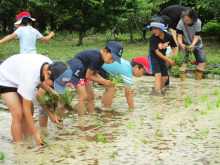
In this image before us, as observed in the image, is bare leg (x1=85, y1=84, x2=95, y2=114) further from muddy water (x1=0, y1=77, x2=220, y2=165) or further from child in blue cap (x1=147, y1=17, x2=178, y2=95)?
child in blue cap (x1=147, y1=17, x2=178, y2=95)

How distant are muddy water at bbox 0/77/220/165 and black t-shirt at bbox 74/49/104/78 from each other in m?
0.80

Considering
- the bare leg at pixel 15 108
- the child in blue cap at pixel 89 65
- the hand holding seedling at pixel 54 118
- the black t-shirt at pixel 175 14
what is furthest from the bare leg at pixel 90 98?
the black t-shirt at pixel 175 14

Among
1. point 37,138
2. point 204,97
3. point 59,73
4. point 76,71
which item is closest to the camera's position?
point 59,73

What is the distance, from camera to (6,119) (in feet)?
17.9

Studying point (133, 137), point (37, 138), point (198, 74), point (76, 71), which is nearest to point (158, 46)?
point (198, 74)

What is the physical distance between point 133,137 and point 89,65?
1430 mm

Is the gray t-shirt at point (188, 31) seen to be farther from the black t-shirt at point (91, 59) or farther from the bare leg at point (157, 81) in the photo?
the black t-shirt at point (91, 59)

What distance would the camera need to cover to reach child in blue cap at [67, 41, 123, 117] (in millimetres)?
5027

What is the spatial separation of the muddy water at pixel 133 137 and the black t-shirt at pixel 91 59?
803 millimetres

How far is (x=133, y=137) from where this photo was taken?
14.4 feet

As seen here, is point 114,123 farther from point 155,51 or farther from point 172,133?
point 155,51

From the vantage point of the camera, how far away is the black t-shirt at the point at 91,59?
206 inches

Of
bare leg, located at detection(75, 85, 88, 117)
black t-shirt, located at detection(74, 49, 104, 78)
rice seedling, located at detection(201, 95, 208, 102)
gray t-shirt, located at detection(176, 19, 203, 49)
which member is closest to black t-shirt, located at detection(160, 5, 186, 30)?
gray t-shirt, located at detection(176, 19, 203, 49)

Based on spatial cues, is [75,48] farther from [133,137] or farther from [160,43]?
[133,137]
